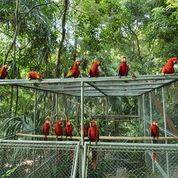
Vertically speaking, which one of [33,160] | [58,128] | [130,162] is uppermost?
[58,128]

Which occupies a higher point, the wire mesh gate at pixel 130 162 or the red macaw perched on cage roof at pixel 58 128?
the red macaw perched on cage roof at pixel 58 128

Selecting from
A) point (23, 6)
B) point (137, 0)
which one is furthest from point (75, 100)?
point (137, 0)

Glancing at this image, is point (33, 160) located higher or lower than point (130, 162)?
higher

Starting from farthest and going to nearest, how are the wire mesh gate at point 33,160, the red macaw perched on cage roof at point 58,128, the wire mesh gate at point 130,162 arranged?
the red macaw perched on cage roof at point 58,128 → the wire mesh gate at point 33,160 → the wire mesh gate at point 130,162

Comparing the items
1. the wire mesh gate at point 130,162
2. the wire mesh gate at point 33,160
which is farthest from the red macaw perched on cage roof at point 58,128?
the wire mesh gate at point 130,162

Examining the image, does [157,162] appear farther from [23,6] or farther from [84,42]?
[84,42]

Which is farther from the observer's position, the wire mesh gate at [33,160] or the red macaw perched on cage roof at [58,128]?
the red macaw perched on cage roof at [58,128]

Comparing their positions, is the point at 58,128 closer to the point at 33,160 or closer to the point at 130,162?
the point at 33,160

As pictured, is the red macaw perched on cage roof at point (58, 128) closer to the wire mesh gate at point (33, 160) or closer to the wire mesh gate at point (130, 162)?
the wire mesh gate at point (33, 160)

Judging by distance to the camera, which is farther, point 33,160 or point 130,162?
point 130,162

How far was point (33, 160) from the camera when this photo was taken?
6.37m

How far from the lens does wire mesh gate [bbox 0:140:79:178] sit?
16.9 ft

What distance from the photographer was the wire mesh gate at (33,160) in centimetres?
514

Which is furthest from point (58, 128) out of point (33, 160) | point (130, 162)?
point (130, 162)
